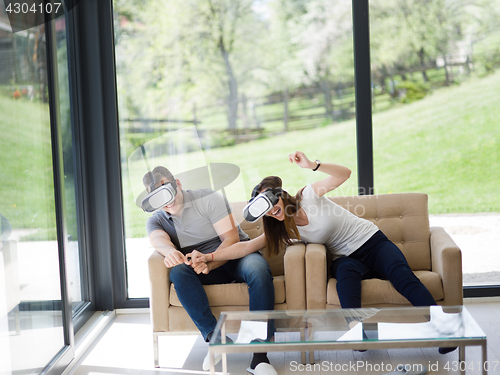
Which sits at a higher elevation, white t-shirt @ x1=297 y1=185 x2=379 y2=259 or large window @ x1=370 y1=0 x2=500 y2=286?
large window @ x1=370 y1=0 x2=500 y2=286

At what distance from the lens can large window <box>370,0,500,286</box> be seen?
117 inches

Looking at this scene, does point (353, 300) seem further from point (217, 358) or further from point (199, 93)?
point (199, 93)

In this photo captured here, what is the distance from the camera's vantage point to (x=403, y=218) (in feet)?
8.74

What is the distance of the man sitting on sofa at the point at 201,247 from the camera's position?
220 cm

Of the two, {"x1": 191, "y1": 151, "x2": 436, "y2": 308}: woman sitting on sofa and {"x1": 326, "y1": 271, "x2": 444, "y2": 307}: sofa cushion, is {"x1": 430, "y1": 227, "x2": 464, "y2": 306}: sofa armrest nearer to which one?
{"x1": 326, "y1": 271, "x2": 444, "y2": 307}: sofa cushion

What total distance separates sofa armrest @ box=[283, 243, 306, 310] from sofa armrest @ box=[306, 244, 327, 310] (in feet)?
0.08

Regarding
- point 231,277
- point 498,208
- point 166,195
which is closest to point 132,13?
point 166,195

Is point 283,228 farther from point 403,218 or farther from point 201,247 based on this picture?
point 403,218

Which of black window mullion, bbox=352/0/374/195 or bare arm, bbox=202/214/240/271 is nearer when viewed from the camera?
bare arm, bbox=202/214/240/271

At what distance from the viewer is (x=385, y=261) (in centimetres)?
230

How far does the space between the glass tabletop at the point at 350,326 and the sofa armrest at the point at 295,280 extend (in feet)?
1.42

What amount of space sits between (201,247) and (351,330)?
1.04 metres

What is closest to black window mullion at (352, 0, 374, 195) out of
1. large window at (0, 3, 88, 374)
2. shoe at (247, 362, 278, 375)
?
shoe at (247, 362, 278, 375)

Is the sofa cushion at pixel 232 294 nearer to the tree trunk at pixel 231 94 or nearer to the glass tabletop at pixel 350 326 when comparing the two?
the glass tabletop at pixel 350 326
